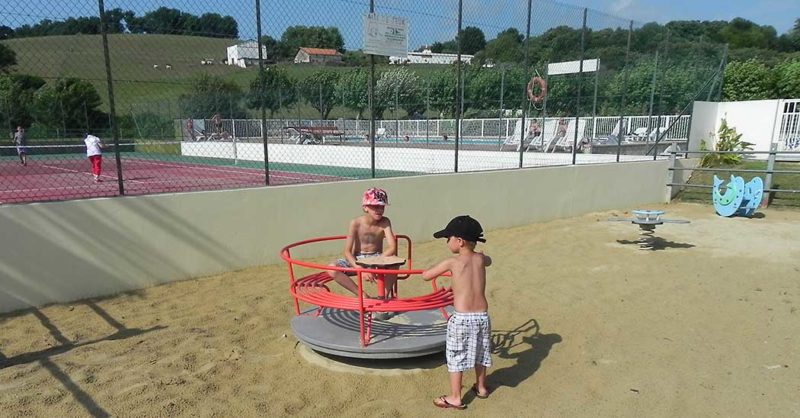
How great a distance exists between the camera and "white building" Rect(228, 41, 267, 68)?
6.45 metres

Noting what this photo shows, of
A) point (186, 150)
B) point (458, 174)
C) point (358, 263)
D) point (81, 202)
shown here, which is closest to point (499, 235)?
point (458, 174)

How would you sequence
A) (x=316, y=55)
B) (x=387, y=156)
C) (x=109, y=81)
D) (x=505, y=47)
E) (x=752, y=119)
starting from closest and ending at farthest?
(x=109, y=81) → (x=316, y=55) → (x=505, y=47) → (x=752, y=119) → (x=387, y=156)

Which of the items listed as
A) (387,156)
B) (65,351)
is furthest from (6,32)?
(387,156)

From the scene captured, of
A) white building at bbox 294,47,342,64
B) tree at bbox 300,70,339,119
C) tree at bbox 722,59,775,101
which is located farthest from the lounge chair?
tree at bbox 722,59,775,101

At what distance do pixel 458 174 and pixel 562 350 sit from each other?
4.55 meters

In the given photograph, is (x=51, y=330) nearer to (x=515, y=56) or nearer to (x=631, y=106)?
(x=515, y=56)

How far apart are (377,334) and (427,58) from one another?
6569 mm

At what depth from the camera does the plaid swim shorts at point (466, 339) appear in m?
3.16

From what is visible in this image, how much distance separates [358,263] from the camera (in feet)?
13.0

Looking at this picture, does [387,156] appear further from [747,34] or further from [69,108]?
[747,34]

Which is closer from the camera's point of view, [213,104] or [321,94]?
[321,94]

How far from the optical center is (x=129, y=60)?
6.34 m

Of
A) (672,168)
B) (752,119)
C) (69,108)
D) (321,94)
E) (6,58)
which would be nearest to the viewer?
(6,58)

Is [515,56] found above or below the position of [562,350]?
above
